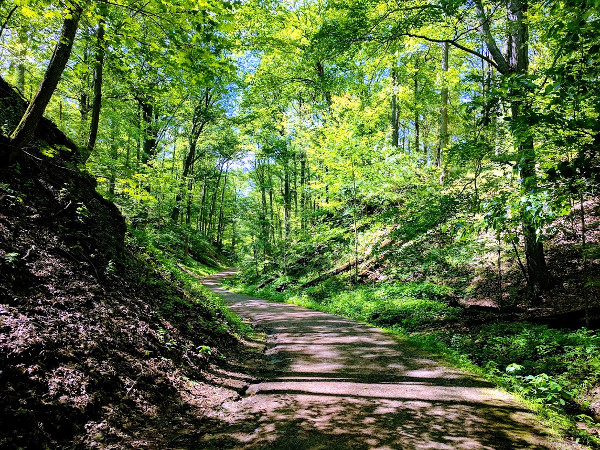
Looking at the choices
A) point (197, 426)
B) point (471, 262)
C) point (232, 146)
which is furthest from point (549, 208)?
point (232, 146)

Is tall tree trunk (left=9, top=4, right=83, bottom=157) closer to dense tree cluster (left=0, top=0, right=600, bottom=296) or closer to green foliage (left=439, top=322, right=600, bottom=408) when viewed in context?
dense tree cluster (left=0, top=0, right=600, bottom=296)

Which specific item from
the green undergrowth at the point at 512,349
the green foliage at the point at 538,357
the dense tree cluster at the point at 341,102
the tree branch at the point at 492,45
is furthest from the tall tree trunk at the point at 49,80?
the tree branch at the point at 492,45

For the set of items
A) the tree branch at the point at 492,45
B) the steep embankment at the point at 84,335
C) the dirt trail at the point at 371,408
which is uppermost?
the tree branch at the point at 492,45

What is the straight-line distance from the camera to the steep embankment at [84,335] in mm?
2859

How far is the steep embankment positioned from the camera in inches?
113

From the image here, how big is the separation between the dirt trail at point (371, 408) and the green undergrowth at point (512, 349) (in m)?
0.41

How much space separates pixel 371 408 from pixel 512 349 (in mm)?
3368

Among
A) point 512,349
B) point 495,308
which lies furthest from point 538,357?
point 495,308

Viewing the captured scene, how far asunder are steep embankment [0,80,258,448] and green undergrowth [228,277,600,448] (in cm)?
432

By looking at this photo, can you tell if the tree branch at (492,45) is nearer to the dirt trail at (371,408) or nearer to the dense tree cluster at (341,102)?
the dense tree cluster at (341,102)

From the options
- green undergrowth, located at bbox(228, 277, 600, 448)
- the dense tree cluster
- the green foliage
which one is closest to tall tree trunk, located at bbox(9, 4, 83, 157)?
the dense tree cluster

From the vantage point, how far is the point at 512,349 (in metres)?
5.84

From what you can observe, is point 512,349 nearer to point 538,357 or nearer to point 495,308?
point 538,357

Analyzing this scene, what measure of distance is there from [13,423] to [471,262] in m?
11.5
